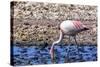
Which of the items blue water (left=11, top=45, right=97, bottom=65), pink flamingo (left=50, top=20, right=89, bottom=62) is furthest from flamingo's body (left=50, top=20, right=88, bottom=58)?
blue water (left=11, top=45, right=97, bottom=65)

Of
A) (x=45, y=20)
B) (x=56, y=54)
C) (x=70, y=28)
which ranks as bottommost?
(x=56, y=54)

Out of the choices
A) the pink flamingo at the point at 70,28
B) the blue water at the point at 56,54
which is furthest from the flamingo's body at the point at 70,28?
the blue water at the point at 56,54

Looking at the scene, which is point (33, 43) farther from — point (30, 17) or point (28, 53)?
point (30, 17)

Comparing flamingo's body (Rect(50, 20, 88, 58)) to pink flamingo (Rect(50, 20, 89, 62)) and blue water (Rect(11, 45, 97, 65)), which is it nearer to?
pink flamingo (Rect(50, 20, 89, 62))

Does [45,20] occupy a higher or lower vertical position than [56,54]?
higher

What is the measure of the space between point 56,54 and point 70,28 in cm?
39

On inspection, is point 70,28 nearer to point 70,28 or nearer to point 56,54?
point 70,28

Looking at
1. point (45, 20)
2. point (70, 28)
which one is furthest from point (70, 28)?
point (45, 20)

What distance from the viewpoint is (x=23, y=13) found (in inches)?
109

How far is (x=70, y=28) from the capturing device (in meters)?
2.95

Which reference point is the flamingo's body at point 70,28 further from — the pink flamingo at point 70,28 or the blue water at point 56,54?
the blue water at point 56,54

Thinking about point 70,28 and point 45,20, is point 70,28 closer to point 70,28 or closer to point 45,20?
point 70,28

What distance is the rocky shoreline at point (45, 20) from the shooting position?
108 inches

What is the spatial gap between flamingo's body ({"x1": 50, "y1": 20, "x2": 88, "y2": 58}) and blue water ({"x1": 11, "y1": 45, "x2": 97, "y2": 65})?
0.11 metres
